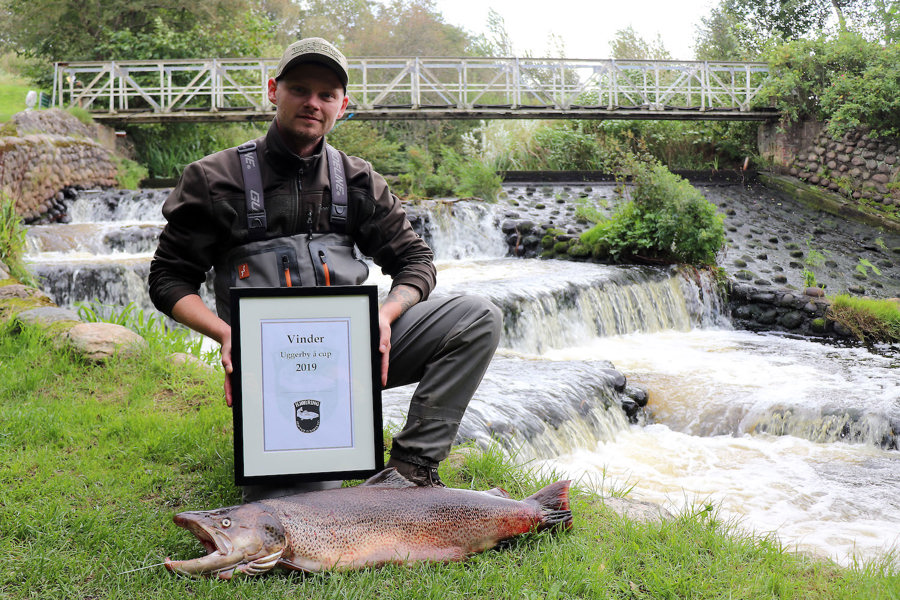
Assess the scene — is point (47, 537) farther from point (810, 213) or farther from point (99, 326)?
point (810, 213)

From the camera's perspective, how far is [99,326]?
4562 millimetres

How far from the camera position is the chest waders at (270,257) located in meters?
2.56

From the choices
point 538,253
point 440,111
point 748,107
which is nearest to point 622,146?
point 748,107

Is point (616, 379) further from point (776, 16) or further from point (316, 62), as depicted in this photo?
point (776, 16)

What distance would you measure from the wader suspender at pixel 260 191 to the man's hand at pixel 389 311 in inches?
12.6

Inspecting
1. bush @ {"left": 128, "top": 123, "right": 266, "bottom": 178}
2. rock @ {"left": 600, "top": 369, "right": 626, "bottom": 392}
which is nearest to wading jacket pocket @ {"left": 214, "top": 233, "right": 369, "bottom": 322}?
rock @ {"left": 600, "top": 369, "right": 626, "bottom": 392}

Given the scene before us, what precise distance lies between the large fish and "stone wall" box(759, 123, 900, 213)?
41.8 feet

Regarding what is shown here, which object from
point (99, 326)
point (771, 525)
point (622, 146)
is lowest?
point (771, 525)

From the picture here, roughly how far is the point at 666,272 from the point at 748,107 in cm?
825

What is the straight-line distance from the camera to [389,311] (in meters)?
2.54

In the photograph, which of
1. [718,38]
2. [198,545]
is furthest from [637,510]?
[718,38]

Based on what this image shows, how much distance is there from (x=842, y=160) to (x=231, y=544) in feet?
48.0

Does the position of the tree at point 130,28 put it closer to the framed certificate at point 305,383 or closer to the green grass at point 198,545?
the green grass at point 198,545

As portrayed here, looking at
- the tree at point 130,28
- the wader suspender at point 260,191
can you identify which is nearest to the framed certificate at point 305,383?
the wader suspender at point 260,191
